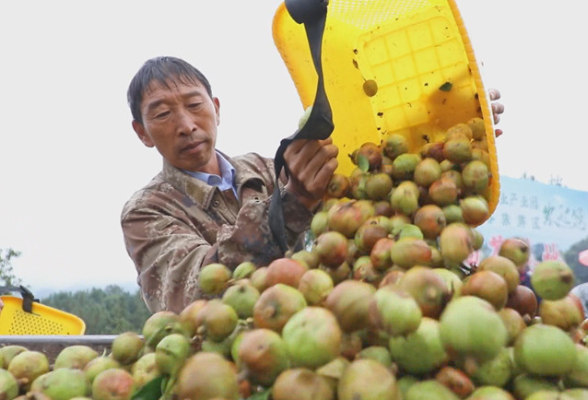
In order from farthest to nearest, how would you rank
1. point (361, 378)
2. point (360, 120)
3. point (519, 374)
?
1. point (360, 120)
2. point (519, 374)
3. point (361, 378)

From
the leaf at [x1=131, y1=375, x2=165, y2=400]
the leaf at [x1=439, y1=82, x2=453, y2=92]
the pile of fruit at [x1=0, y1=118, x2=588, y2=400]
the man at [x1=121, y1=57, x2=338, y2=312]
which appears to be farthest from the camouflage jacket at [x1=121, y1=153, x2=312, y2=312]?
the leaf at [x1=131, y1=375, x2=165, y2=400]

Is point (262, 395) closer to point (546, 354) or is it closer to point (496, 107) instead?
point (546, 354)

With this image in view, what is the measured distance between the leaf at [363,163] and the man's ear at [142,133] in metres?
0.98

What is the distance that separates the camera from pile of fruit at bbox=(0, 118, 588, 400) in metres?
0.80

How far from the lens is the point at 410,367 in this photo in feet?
2.79

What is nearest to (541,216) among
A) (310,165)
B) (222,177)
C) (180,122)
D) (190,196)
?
(222,177)

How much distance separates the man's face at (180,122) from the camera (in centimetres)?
216

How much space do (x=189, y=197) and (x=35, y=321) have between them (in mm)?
1745

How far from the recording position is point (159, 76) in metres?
2.19

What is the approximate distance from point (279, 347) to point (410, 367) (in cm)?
19

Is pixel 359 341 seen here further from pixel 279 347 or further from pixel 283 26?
pixel 283 26

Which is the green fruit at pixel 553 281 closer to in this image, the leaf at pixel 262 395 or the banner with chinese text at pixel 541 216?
the leaf at pixel 262 395

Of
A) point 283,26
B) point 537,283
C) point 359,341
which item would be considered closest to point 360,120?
point 283,26

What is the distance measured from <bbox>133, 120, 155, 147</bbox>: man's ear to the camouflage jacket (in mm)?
155
